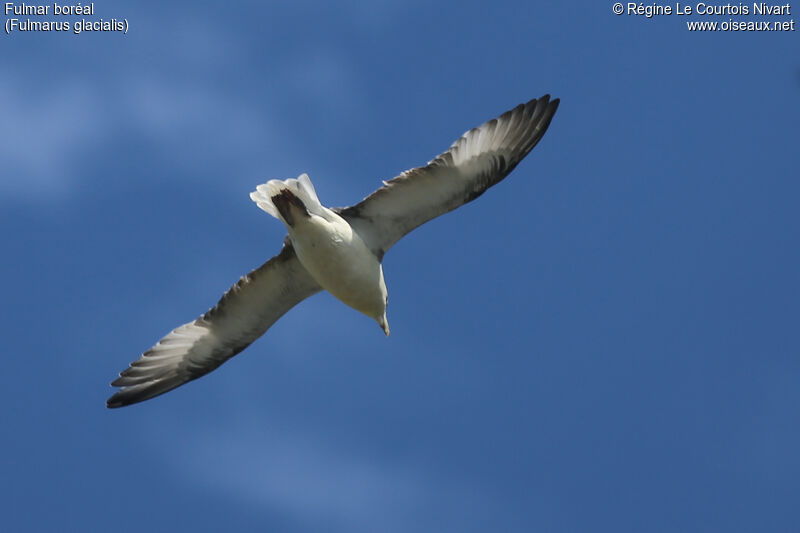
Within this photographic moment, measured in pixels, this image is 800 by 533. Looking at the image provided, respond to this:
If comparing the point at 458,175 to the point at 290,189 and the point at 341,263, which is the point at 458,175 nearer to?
the point at 341,263

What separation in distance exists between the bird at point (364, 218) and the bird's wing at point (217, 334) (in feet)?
0.04

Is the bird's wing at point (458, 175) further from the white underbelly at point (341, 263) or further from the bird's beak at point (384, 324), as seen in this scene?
the bird's beak at point (384, 324)

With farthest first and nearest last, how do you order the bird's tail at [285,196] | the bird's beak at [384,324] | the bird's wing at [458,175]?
the bird's beak at [384,324] → the bird's wing at [458,175] → the bird's tail at [285,196]

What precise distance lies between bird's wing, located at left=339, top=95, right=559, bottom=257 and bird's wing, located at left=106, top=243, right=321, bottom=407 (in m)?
1.02

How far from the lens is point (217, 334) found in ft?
38.8

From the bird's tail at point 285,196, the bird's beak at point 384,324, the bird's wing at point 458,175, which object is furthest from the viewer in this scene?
the bird's beak at point 384,324

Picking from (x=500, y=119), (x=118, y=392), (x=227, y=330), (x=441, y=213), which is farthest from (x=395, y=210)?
(x=118, y=392)

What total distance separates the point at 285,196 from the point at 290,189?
0.24ft

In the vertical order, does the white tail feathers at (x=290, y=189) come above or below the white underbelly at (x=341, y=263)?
Answer: above

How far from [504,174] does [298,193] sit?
71.4 inches

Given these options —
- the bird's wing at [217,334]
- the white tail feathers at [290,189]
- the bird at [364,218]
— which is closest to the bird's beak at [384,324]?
the bird at [364,218]

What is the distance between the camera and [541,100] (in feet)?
35.4

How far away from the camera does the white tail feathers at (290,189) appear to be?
1038 cm

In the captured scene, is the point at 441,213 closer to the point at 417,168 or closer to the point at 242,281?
the point at 417,168
